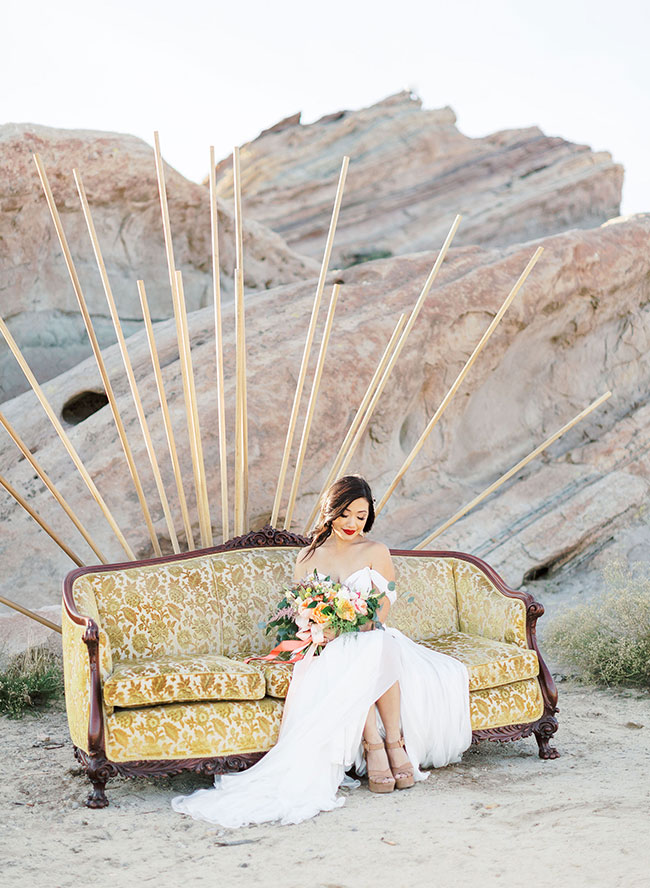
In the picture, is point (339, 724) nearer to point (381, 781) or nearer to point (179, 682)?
point (381, 781)

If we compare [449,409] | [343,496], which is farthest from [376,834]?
[449,409]

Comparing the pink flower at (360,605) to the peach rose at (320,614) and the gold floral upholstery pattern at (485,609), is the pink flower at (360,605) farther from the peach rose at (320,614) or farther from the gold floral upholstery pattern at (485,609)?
the gold floral upholstery pattern at (485,609)

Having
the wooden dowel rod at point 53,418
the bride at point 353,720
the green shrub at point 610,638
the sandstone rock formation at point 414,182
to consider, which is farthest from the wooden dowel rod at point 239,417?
the sandstone rock formation at point 414,182

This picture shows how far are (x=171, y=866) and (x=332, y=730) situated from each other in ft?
2.26

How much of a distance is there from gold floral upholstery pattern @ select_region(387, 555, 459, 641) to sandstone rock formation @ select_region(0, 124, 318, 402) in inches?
147

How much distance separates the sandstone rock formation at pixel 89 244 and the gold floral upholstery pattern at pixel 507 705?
4.40 metres

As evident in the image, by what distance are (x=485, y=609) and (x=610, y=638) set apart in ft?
3.69

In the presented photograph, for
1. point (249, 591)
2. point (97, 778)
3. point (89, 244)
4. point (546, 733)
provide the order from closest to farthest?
point (97, 778), point (546, 733), point (249, 591), point (89, 244)

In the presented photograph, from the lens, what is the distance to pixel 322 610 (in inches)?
114

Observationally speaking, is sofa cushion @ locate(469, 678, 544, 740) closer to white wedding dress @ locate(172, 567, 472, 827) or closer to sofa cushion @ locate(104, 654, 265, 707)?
white wedding dress @ locate(172, 567, 472, 827)

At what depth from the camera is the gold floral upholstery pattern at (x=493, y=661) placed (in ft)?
10.2

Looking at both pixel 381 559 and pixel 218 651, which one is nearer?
Result: pixel 381 559

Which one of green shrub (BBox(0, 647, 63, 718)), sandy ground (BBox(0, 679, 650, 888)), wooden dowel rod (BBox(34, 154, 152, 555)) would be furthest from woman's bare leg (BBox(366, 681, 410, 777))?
green shrub (BBox(0, 647, 63, 718))

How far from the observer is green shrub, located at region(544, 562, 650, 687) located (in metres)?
4.20
